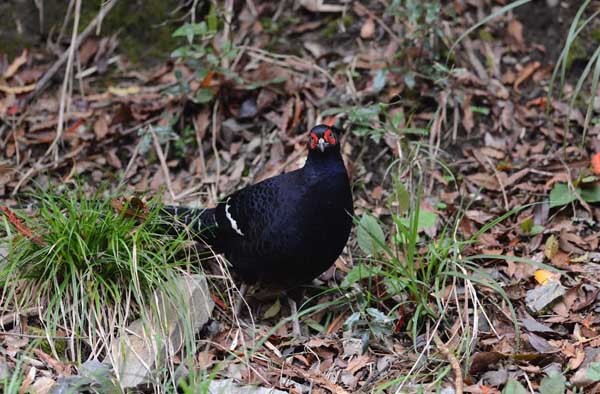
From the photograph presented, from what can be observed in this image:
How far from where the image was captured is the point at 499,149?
5.35 metres

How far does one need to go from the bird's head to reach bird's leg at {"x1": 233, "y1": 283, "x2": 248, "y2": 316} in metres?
0.85

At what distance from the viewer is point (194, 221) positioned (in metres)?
4.42

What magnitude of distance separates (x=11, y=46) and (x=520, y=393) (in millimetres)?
4257

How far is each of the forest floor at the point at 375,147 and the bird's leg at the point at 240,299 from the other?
0.25 ft

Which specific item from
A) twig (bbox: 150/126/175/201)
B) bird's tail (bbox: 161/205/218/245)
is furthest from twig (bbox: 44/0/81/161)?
bird's tail (bbox: 161/205/218/245)

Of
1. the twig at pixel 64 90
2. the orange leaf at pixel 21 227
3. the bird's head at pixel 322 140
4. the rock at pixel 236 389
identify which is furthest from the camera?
the twig at pixel 64 90

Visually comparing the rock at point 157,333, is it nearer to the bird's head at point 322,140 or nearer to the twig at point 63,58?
the bird's head at point 322,140

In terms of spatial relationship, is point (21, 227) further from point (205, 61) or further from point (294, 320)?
point (205, 61)

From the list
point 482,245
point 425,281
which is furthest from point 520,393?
point 482,245

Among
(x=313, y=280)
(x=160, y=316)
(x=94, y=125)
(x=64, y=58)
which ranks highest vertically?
(x=64, y=58)

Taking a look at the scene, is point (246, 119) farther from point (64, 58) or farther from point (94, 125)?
point (64, 58)

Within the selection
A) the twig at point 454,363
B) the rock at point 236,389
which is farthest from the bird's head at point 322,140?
the rock at point 236,389

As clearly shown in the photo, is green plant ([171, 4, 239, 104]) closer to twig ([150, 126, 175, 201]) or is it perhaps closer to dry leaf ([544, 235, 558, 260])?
twig ([150, 126, 175, 201])

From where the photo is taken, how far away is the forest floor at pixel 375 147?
408 cm
